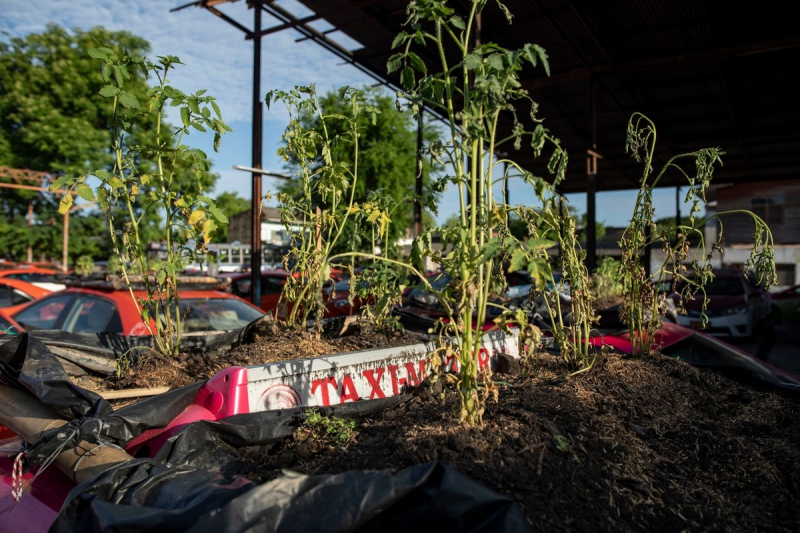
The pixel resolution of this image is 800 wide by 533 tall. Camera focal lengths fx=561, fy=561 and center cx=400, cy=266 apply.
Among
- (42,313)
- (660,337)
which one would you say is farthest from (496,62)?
(42,313)

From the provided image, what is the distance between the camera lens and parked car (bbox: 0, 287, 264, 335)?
5.88m

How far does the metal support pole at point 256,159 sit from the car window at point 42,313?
3.18 meters

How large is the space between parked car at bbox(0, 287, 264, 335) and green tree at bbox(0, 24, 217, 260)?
21217 millimetres

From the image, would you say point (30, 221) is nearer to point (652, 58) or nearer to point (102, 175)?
point (652, 58)

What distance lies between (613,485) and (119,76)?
383 cm

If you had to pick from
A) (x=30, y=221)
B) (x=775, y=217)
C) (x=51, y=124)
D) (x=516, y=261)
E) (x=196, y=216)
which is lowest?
(x=516, y=261)

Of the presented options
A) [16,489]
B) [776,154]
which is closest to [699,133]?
[776,154]

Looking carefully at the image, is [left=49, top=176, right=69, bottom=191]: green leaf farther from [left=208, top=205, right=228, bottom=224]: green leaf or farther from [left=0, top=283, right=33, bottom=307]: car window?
[left=0, top=283, right=33, bottom=307]: car window

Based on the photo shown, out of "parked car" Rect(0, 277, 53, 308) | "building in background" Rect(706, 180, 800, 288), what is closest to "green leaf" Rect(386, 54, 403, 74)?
"parked car" Rect(0, 277, 53, 308)

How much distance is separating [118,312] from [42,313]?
84.3 inches

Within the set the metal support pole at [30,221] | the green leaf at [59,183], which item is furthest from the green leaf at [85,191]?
the metal support pole at [30,221]

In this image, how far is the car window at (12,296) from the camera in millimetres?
10992

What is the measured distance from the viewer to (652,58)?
11.8 metres

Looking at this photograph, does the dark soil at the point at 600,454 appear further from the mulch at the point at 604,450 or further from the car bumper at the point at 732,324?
the car bumper at the point at 732,324
